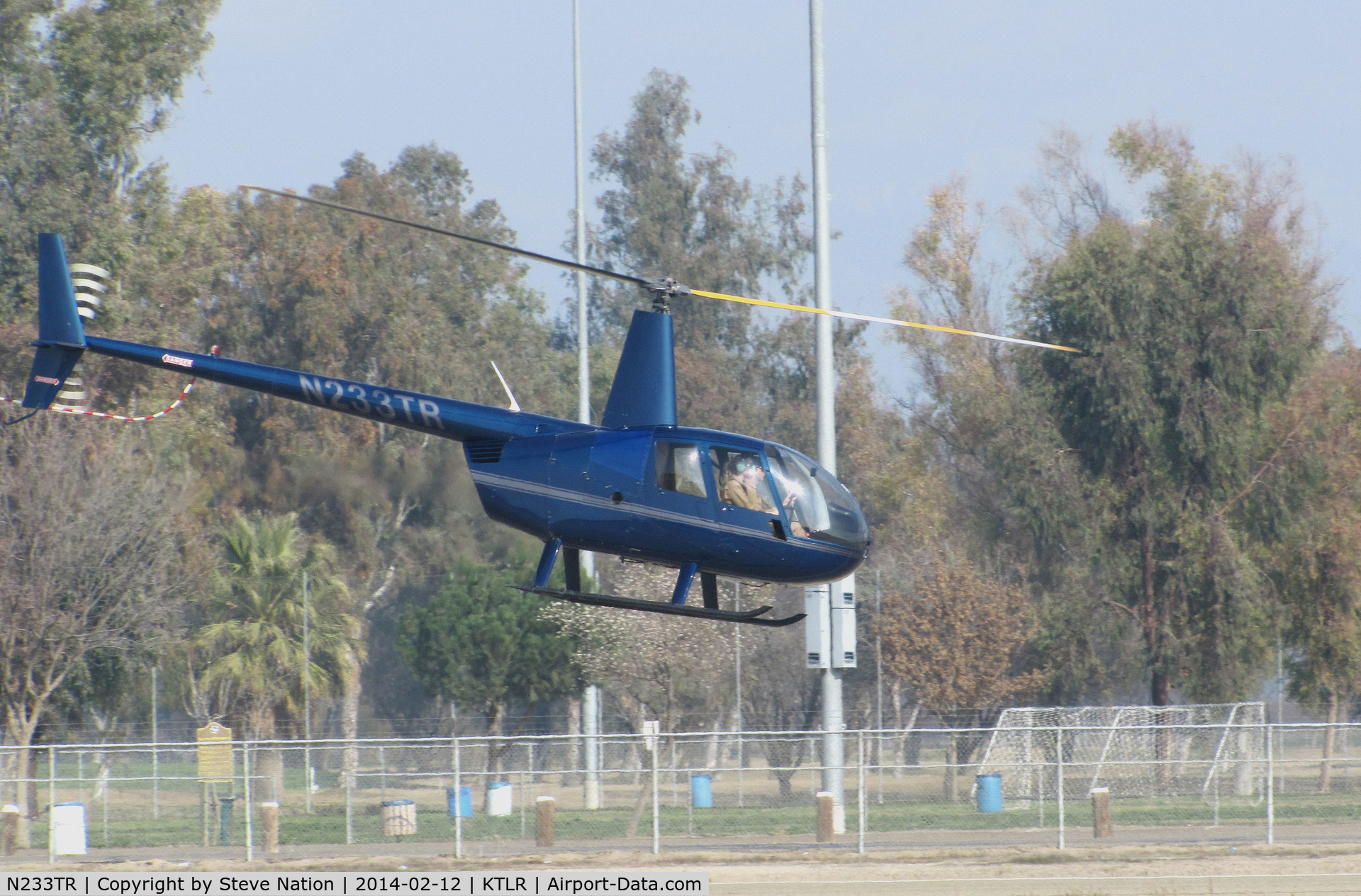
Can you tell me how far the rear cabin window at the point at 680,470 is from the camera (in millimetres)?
12922

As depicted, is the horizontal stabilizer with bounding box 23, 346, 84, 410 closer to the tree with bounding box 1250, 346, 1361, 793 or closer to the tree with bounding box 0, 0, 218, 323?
the tree with bounding box 0, 0, 218, 323

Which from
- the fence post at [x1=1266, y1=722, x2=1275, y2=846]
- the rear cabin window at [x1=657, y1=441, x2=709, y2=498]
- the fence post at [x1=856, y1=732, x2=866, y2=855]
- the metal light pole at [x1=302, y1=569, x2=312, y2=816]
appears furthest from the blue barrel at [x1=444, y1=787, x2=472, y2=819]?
the metal light pole at [x1=302, y1=569, x2=312, y2=816]

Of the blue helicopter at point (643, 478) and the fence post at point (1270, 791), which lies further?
the fence post at point (1270, 791)

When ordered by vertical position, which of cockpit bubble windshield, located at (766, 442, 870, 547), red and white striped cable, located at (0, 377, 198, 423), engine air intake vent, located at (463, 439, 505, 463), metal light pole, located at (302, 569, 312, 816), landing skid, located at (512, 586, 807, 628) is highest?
red and white striped cable, located at (0, 377, 198, 423)

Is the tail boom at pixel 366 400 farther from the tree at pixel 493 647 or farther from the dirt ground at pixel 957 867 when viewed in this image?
the tree at pixel 493 647

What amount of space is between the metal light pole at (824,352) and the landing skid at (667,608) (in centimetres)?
920

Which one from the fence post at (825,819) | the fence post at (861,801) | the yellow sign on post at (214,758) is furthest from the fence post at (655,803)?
the yellow sign on post at (214,758)

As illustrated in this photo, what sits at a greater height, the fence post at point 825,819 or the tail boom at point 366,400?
the tail boom at point 366,400

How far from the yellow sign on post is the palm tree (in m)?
5.86

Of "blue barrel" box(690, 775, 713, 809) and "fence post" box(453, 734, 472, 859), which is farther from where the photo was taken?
"blue barrel" box(690, 775, 713, 809)

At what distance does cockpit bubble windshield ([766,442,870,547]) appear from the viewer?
41.9 ft

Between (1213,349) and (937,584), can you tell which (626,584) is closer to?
(937,584)

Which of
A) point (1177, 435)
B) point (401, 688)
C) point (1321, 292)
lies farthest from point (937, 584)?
point (401, 688)

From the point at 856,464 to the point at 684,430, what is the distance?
133ft
